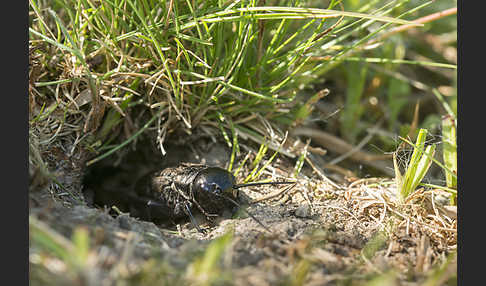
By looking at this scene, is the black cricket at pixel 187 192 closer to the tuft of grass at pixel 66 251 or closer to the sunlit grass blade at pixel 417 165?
the sunlit grass blade at pixel 417 165

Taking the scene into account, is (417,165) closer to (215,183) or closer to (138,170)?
(215,183)

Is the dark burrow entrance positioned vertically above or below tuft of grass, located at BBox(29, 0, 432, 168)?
below

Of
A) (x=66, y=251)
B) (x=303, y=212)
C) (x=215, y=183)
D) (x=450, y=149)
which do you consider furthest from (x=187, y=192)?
Result: (x=450, y=149)

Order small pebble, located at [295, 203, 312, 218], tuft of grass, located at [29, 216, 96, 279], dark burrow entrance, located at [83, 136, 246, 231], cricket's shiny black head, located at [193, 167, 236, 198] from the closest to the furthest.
A: tuft of grass, located at [29, 216, 96, 279] → small pebble, located at [295, 203, 312, 218] → cricket's shiny black head, located at [193, 167, 236, 198] → dark burrow entrance, located at [83, 136, 246, 231]

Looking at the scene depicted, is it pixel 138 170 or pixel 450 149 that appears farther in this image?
pixel 138 170

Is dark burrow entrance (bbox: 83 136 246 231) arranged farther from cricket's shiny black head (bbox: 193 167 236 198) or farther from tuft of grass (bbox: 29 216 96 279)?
tuft of grass (bbox: 29 216 96 279)

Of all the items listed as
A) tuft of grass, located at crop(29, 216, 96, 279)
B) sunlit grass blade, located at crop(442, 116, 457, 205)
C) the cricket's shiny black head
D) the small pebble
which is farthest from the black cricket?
sunlit grass blade, located at crop(442, 116, 457, 205)

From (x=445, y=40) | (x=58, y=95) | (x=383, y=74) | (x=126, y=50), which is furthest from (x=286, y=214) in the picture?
(x=445, y=40)

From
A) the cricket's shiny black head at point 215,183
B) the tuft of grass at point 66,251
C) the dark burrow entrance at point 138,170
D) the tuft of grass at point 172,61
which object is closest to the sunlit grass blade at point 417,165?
the tuft of grass at point 172,61

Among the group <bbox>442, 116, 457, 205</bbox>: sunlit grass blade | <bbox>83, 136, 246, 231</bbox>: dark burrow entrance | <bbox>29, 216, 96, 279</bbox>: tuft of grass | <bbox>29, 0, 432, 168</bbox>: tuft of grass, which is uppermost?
<bbox>29, 0, 432, 168</bbox>: tuft of grass
